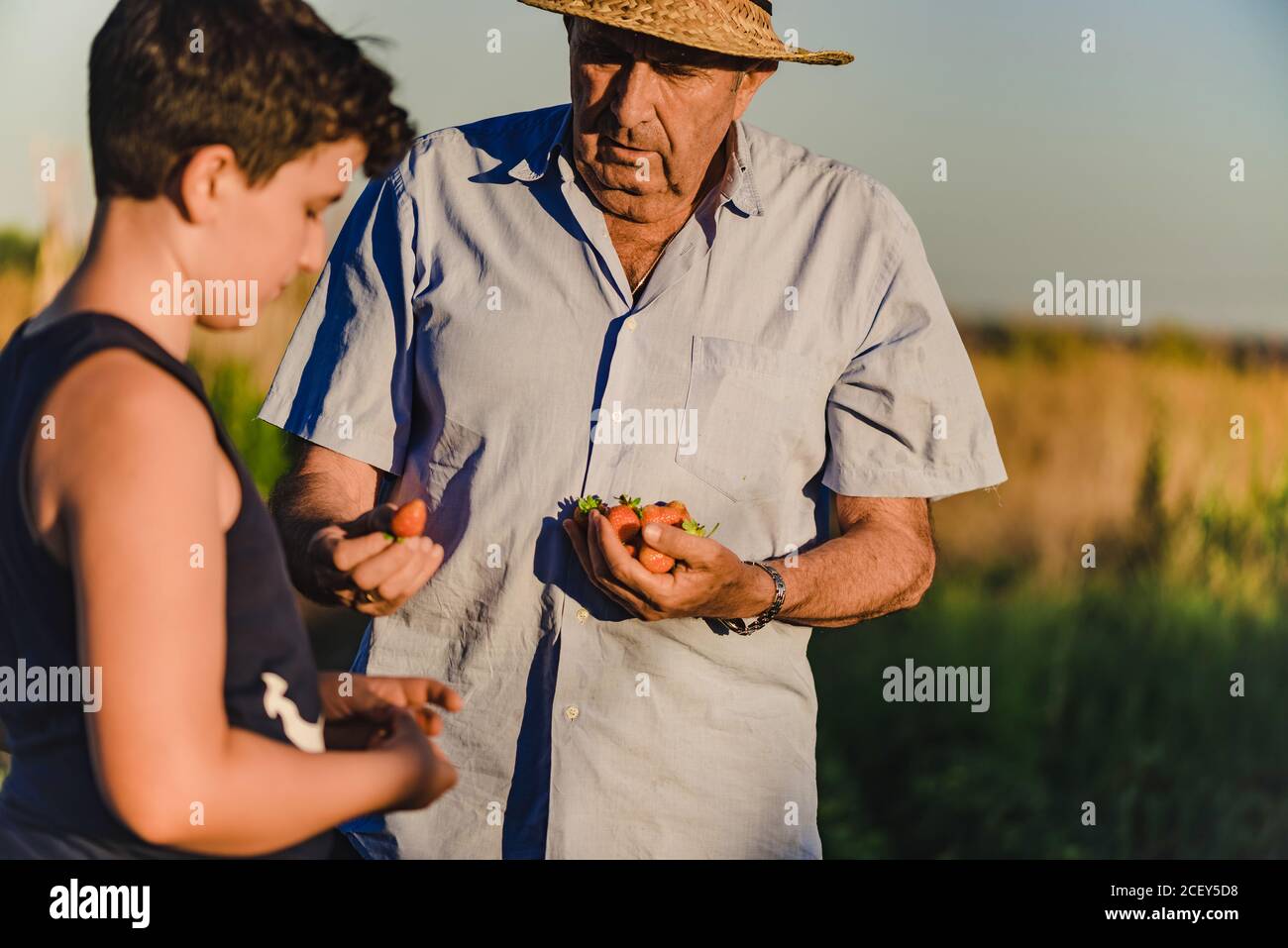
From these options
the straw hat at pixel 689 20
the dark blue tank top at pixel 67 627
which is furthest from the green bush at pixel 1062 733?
the dark blue tank top at pixel 67 627

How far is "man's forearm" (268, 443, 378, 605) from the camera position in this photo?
7.78ft

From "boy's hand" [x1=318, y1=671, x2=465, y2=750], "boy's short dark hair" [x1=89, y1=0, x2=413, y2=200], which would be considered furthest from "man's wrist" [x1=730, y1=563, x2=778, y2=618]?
"boy's short dark hair" [x1=89, y1=0, x2=413, y2=200]

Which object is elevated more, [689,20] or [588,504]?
[689,20]

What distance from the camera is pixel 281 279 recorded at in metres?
1.63

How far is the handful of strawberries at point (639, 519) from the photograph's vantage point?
2.27 m

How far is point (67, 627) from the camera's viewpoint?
144 cm

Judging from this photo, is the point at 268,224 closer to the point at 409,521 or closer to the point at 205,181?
the point at 205,181

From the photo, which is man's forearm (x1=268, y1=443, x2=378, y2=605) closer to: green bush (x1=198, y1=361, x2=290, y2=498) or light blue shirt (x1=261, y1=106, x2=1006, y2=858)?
light blue shirt (x1=261, y1=106, x2=1006, y2=858)

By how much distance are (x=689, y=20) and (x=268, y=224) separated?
1086 mm

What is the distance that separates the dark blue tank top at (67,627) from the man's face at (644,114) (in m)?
1.20

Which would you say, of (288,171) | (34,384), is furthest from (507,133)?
(34,384)

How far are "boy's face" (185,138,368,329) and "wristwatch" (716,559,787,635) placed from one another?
1.07 metres

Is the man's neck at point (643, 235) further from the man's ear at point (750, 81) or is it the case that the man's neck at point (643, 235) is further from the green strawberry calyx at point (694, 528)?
the green strawberry calyx at point (694, 528)

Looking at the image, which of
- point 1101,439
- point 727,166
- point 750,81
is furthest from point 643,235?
point 1101,439
